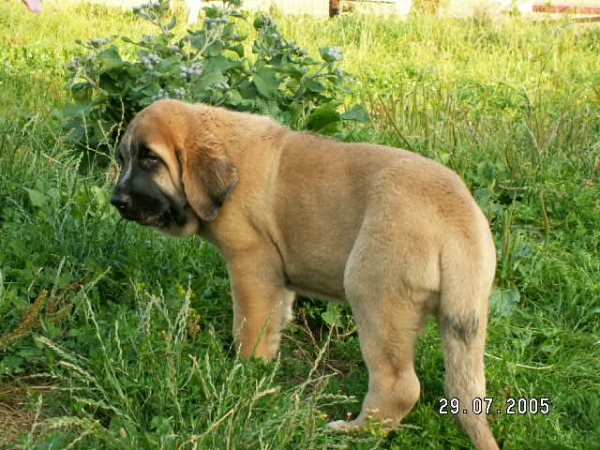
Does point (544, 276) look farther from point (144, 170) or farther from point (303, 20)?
point (303, 20)

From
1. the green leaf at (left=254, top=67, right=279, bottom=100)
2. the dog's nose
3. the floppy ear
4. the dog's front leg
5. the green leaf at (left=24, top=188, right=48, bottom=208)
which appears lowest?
the dog's front leg

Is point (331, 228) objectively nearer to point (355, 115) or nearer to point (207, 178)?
point (207, 178)

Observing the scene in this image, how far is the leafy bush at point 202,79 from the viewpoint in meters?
6.07

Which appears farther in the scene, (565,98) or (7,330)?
(565,98)

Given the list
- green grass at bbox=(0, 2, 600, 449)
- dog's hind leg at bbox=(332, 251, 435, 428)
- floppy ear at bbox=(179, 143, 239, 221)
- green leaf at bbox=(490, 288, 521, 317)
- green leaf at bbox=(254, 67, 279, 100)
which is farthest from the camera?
green leaf at bbox=(254, 67, 279, 100)

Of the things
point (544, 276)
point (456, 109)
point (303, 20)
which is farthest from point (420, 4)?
point (544, 276)

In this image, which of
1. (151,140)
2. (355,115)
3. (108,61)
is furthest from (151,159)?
(355,115)

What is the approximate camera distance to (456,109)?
7.92 m

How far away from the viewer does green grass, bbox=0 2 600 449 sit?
3.60m

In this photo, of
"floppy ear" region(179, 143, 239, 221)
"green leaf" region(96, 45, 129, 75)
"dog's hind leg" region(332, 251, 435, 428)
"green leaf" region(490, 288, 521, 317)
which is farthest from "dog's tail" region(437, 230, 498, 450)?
"green leaf" region(96, 45, 129, 75)

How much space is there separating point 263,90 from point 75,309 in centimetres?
246

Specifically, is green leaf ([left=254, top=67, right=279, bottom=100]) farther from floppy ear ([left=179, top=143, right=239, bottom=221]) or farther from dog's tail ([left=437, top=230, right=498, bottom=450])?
dog's tail ([left=437, top=230, right=498, bottom=450])

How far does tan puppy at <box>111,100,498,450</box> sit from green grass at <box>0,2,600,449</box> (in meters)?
0.28

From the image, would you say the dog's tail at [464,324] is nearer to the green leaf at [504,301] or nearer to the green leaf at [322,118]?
the green leaf at [504,301]
